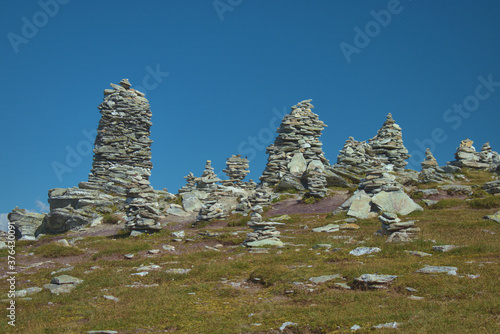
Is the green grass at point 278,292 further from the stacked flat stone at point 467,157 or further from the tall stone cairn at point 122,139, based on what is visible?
the stacked flat stone at point 467,157

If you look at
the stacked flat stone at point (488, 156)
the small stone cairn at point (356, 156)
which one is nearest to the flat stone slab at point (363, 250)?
the small stone cairn at point (356, 156)

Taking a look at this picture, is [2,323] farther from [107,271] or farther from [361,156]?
[361,156]

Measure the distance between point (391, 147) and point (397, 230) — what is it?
2035 inches

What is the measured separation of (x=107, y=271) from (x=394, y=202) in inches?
968

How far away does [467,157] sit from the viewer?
67.9m

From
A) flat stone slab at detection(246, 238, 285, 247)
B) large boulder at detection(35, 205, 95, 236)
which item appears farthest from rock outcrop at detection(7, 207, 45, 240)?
flat stone slab at detection(246, 238, 285, 247)

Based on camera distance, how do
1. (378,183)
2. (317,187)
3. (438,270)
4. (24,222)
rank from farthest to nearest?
(24,222), (317,187), (378,183), (438,270)

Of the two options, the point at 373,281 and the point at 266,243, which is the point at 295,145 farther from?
the point at 373,281

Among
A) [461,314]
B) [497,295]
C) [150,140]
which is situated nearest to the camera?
[461,314]

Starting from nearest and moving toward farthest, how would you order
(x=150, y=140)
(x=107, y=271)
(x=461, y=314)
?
(x=461, y=314) → (x=107, y=271) → (x=150, y=140)

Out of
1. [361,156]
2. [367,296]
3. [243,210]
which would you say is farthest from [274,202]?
[367,296]

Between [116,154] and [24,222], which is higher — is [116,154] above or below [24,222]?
above

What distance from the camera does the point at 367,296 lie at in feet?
44.3

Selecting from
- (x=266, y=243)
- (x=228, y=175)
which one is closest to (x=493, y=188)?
(x=266, y=243)
